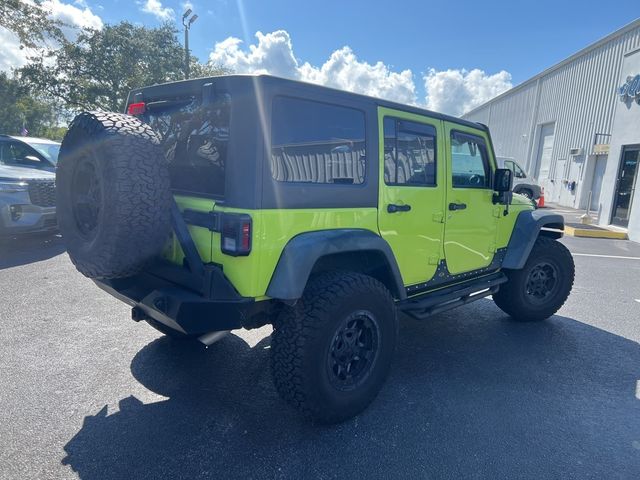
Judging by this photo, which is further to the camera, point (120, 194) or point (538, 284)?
point (538, 284)

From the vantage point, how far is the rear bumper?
7.26ft

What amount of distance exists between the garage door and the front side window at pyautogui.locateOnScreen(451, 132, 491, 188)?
19149 mm

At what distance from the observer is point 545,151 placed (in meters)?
20.8

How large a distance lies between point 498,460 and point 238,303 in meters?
1.76

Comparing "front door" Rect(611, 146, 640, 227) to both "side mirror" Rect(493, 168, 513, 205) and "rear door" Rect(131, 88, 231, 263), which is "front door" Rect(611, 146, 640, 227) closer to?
"side mirror" Rect(493, 168, 513, 205)

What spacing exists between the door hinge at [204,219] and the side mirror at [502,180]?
2.73 m

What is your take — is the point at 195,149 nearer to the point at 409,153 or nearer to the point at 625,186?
the point at 409,153

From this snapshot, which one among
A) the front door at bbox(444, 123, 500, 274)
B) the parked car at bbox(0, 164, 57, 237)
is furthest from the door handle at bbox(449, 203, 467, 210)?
the parked car at bbox(0, 164, 57, 237)

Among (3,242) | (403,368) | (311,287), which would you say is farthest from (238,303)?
(3,242)

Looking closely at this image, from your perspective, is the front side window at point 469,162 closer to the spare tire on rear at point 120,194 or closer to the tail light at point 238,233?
the tail light at point 238,233

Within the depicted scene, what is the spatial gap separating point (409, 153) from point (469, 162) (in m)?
0.94

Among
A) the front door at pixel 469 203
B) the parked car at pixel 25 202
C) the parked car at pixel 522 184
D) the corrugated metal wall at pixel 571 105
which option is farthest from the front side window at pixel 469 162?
the corrugated metal wall at pixel 571 105

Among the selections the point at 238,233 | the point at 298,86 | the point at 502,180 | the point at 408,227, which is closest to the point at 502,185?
the point at 502,180

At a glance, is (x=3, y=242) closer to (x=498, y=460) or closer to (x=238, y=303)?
(x=238, y=303)
